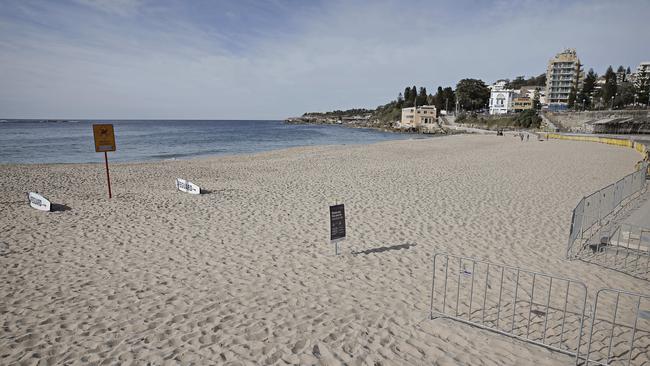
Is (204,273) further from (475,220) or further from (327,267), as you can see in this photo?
(475,220)

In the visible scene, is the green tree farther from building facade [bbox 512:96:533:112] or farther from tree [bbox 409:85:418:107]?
building facade [bbox 512:96:533:112]

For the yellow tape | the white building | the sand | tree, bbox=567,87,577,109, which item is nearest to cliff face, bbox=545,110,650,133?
the yellow tape

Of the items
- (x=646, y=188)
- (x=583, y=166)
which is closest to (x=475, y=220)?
(x=646, y=188)

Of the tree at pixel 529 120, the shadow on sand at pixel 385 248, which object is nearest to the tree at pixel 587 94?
the tree at pixel 529 120

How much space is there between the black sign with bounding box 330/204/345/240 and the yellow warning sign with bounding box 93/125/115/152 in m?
10.7

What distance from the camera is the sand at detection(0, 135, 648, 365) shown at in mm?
4566

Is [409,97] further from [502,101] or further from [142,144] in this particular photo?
[142,144]

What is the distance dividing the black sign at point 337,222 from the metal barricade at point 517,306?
2169mm

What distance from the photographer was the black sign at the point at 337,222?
290 inches

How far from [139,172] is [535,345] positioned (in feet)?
74.3

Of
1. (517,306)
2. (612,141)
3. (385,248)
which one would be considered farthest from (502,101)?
(517,306)

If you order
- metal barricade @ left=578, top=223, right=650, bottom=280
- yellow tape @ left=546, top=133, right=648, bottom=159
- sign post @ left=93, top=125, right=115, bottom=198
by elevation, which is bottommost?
metal barricade @ left=578, top=223, right=650, bottom=280

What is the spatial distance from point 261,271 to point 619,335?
586cm

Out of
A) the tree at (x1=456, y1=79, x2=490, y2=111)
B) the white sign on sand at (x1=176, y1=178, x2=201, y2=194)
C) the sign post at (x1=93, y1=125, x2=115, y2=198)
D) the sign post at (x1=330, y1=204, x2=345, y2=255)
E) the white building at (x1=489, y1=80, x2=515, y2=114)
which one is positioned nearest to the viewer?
the sign post at (x1=330, y1=204, x2=345, y2=255)
